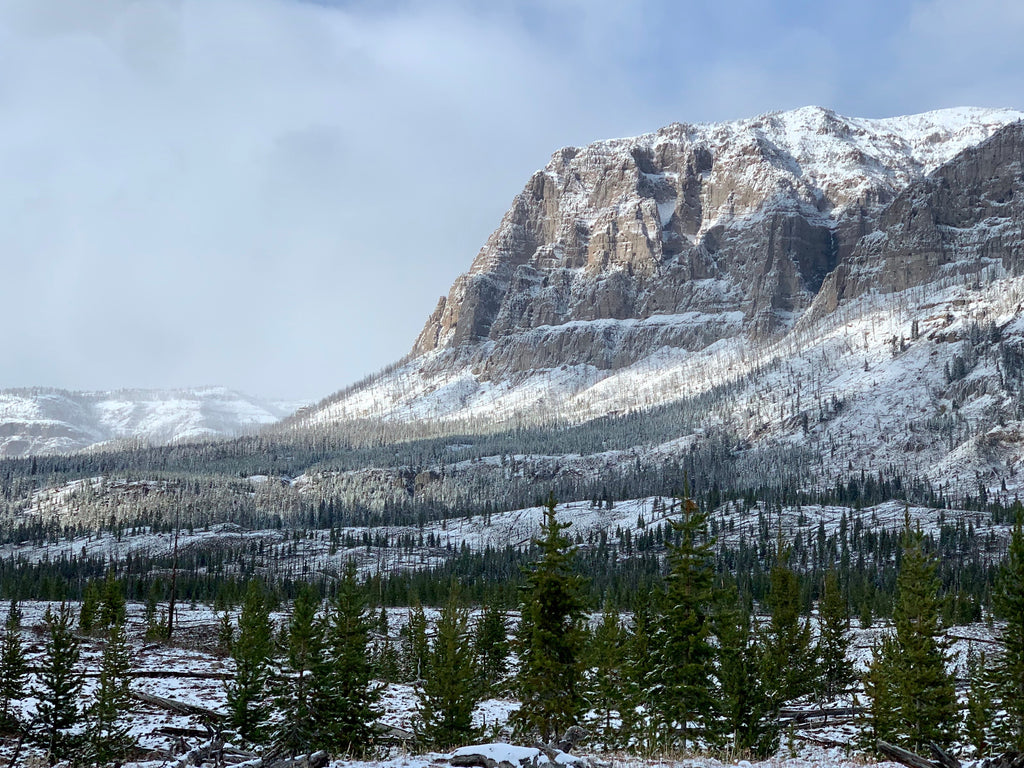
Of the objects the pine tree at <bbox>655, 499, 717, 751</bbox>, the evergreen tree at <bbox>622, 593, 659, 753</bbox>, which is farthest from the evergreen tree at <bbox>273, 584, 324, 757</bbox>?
the pine tree at <bbox>655, 499, 717, 751</bbox>

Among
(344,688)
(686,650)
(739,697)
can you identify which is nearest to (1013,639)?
(739,697)

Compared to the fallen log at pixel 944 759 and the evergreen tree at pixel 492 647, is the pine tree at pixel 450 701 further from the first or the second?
the evergreen tree at pixel 492 647

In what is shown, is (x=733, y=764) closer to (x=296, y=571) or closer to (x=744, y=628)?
(x=744, y=628)

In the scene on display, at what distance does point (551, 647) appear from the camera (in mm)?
31688

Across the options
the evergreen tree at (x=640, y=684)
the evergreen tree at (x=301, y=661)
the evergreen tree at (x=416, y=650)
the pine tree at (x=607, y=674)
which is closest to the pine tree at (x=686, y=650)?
the evergreen tree at (x=640, y=684)

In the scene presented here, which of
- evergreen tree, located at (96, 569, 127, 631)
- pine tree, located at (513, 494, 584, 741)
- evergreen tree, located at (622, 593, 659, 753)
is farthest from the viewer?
evergreen tree, located at (96, 569, 127, 631)

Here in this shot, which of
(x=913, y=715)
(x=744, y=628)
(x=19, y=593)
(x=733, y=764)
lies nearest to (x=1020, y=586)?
(x=913, y=715)

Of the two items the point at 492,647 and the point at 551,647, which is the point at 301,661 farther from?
the point at 492,647

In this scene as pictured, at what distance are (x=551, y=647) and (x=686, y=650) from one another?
5624 millimetres

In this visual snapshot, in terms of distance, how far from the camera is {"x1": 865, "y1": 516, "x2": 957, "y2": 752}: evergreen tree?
106 ft

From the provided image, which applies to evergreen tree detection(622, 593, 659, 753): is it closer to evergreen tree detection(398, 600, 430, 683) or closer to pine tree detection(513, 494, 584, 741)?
pine tree detection(513, 494, 584, 741)

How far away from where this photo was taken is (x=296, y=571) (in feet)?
583

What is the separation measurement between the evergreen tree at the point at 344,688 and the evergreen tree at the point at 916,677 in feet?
71.4

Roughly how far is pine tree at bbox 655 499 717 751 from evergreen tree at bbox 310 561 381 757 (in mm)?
12148
